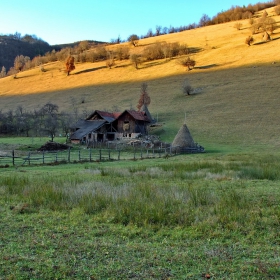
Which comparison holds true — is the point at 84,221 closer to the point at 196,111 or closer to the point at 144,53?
the point at 196,111

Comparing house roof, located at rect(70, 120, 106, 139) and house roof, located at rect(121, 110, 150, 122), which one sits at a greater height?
house roof, located at rect(121, 110, 150, 122)

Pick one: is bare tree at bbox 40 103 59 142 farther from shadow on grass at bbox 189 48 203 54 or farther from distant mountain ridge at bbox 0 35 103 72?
distant mountain ridge at bbox 0 35 103 72

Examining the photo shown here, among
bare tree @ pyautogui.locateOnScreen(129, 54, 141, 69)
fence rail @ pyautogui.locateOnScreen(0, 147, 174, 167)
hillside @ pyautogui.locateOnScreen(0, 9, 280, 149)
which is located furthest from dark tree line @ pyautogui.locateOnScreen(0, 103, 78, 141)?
bare tree @ pyautogui.locateOnScreen(129, 54, 141, 69)

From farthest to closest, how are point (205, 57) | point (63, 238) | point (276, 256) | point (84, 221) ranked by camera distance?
1. point (205, 57)
2. point (84, 221)
3. point (63, 238)
4. point (276, 256)

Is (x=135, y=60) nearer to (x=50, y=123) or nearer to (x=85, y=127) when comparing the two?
(x=50, y=123)

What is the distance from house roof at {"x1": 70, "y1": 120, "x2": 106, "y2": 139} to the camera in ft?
152

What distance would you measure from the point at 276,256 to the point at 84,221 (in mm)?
4349

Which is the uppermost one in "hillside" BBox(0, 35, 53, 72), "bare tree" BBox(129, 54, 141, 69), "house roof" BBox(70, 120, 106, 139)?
"hillside" BBox(0, 35, 53, 72)

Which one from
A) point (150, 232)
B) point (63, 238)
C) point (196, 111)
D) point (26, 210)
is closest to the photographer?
point (63, 238)

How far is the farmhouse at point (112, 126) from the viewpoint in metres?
47.9

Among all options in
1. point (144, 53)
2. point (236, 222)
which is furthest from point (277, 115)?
point (144, 53)

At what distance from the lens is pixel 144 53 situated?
100 metres

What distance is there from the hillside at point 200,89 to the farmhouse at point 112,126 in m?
3.97

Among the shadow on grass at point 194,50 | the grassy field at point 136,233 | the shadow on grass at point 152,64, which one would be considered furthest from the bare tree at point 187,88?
the grassy field at point 136,233
